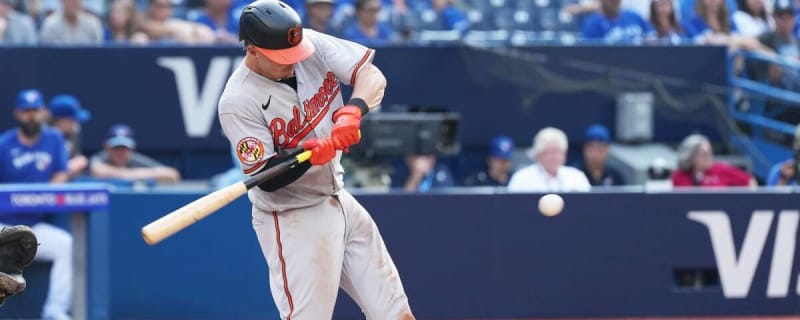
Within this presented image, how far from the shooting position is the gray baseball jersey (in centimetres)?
573

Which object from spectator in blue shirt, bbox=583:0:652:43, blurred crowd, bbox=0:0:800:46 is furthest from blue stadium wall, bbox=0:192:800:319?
spectator in blue shirt, bbox=583:0:652:43

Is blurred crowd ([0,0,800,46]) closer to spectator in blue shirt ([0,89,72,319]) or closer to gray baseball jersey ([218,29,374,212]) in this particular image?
spectator in blue shirt ([0,89,72,319])

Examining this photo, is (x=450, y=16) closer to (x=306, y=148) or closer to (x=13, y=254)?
(x=306, y=148)

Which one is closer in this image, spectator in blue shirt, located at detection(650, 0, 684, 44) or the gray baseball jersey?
the gray baseball jersey

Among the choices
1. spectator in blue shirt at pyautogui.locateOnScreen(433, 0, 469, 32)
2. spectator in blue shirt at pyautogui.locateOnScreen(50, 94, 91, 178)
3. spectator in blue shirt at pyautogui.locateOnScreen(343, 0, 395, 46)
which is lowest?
spectator in blue shirt at pyautogui.locateOnScreen(50, 94, 91, 178)

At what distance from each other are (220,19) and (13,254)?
8.46m

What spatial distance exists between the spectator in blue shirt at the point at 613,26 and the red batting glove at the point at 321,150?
26.3ft

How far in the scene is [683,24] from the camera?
1385 centimetres

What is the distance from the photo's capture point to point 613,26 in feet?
43.5

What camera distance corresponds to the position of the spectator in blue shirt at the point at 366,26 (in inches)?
487

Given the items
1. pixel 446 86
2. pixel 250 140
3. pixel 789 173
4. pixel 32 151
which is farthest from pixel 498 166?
pixel 250 140

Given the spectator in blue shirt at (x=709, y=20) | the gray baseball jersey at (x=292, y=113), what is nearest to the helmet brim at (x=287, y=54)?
the gray baseball jersey at (x=292, y=113)

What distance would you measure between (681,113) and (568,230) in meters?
3.63

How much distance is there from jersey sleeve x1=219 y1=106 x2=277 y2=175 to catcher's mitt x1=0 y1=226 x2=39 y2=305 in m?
1.36
